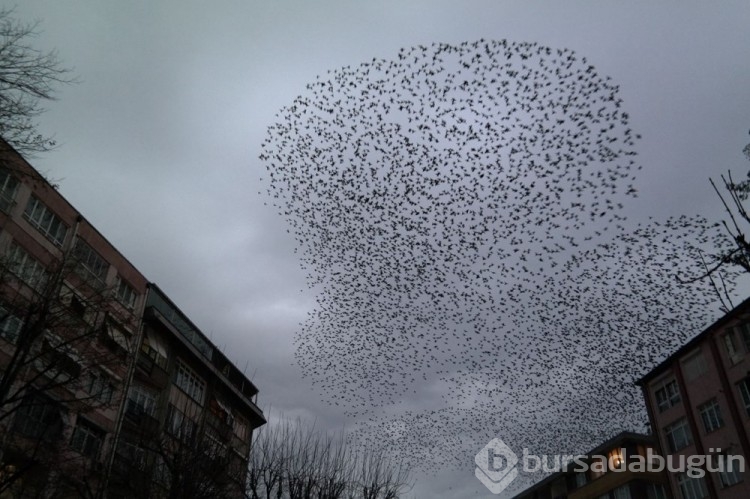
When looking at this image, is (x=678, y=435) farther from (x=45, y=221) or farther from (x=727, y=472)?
(x=45, y=221)

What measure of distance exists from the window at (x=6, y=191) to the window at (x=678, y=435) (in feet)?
120

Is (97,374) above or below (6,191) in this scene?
below

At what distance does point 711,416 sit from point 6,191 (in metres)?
36.3

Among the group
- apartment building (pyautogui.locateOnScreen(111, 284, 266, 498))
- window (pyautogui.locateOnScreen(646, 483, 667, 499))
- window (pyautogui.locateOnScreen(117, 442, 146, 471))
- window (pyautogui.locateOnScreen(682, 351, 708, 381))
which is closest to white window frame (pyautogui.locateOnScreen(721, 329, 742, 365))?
window (pyautogui.locateOnScreen(682, 351, 708, 381))

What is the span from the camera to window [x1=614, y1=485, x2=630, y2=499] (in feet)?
124

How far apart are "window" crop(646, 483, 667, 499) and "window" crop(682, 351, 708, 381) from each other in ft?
26.7

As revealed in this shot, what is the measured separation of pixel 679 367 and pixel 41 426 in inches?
1323

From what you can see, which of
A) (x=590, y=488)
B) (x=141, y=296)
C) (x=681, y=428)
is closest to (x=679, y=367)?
(x=681, y=428)

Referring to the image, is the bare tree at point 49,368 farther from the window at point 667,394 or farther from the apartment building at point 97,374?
the window at point 667,394

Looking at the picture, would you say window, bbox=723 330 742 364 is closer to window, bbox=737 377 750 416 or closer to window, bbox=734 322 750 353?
window, bbox=734 322 750 353

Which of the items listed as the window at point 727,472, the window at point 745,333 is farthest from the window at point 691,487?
the window at point 745,333

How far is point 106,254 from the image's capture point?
31.0m

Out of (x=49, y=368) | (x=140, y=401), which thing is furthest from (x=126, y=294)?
(x=49, y=368)

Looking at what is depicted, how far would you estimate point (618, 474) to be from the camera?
39.2 meters
